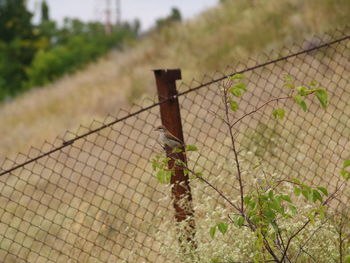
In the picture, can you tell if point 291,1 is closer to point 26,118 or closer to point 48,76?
point 26,118

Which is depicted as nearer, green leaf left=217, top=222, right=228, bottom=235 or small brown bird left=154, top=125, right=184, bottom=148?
green leaf left=217, top=222, right=228, bottom=235

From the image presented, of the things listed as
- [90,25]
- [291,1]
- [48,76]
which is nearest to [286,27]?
[291,1]

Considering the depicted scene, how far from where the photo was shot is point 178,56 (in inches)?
499

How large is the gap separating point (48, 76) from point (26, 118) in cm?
948

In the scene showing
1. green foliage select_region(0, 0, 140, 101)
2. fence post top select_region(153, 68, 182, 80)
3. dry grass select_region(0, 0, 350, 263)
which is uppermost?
green foliage select_region(0, 0, 140, 101)

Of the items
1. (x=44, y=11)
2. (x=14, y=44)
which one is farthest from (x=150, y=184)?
(x=44, y=11)

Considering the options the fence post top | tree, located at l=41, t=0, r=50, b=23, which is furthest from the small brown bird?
tree, located at l=41, t=0, r=50, b=23

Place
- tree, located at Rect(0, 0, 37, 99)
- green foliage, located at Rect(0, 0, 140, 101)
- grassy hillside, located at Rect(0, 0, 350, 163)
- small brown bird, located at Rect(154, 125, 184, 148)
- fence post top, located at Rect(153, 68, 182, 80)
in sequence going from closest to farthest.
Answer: small brown bird, located at Rect(154, 125, 184, 148)
fence post top, located at Rect(153, 68, 182, 80)
grassy hillside, located at Rect(0, 0, 350, 163)
green foliage, located at Rect(0, 0, 140, 101)
tree, located at Rect(0, 0, 37, 99)

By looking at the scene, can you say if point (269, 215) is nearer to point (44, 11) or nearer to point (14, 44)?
point (14, 44)

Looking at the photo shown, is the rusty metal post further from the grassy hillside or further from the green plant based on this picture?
the grassy hillside

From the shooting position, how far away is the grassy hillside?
32.4ft

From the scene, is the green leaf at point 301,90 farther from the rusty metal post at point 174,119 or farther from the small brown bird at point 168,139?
the rusty metal post at point 174,119

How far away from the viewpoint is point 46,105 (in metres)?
14.4

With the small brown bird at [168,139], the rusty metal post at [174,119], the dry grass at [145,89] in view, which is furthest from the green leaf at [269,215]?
the dry grass at [145,89]
